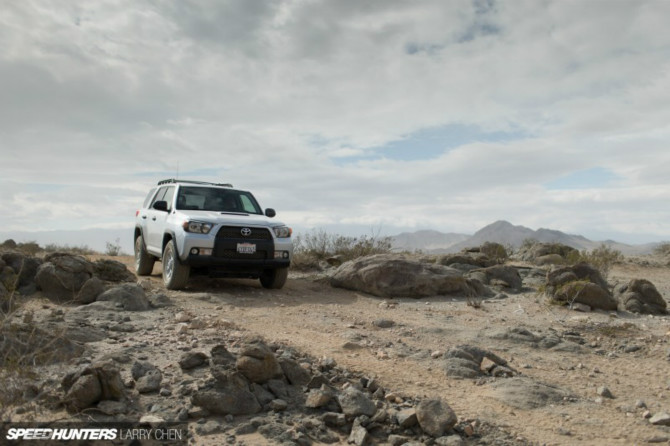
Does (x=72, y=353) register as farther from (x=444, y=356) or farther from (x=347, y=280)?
(x=347, y=280)

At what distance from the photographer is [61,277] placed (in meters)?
8.45

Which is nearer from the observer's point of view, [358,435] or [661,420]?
[358,435]

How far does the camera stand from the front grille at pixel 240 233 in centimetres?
916

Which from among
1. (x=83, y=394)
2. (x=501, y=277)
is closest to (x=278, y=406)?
(x=83, y=394)

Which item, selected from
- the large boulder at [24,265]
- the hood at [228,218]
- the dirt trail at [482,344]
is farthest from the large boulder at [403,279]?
the large boulder at [24,265]

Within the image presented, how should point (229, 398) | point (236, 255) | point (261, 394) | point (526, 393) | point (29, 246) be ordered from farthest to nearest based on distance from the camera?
point (29, 246) → point (236, 255) → point (526, 393) → point (261, 394) → point (229, 398)

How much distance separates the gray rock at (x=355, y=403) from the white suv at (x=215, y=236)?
530 cm

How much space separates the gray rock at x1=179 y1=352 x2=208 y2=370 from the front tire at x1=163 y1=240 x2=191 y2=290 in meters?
4.61

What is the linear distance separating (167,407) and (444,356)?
2748 millimetres

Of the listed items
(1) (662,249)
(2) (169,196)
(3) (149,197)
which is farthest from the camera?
(1) (662,249)

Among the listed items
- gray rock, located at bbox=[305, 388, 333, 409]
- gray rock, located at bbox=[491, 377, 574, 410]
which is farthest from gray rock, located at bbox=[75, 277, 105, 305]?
gray rock, located at bbox=[491, 377, 574, 410]

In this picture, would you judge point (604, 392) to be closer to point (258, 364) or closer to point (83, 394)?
point (258, 364)

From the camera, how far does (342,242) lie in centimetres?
1500

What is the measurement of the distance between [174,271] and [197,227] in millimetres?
874
